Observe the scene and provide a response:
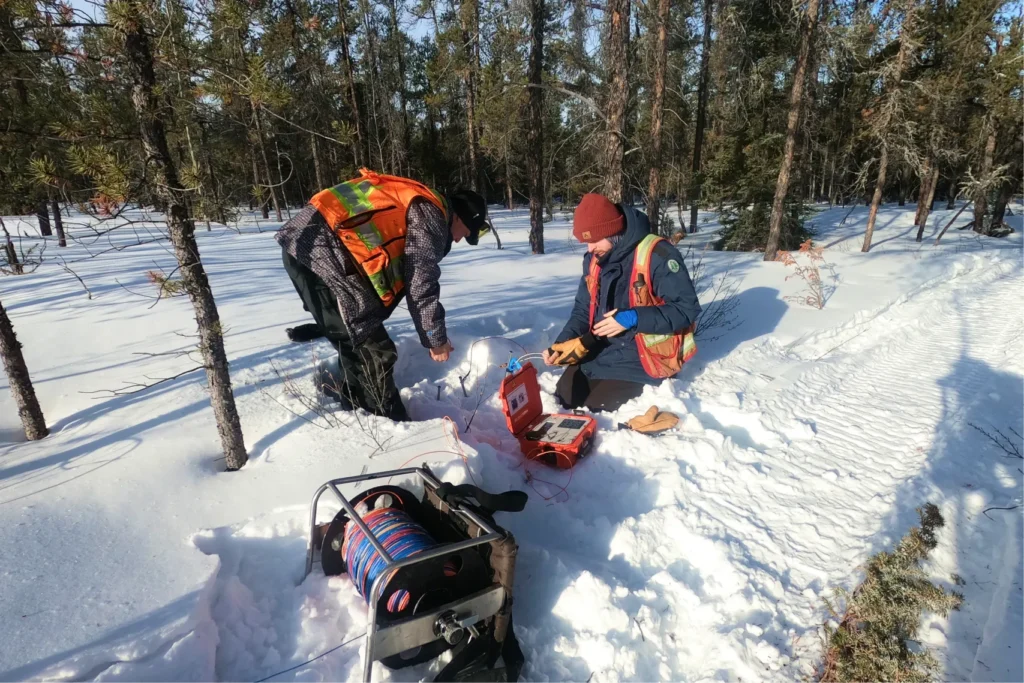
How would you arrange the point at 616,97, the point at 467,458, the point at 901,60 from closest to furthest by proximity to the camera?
the point at 467,458 < the point at 616,97 < the point at 901,60

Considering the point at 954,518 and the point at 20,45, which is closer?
the point at 20,45

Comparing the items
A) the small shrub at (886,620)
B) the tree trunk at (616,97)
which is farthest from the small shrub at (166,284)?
the tree trunk at (616,97)

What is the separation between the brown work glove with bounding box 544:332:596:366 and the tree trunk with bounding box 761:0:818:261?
9188 millimetres

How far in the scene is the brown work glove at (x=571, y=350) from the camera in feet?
14.7

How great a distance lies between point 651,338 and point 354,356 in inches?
96.7

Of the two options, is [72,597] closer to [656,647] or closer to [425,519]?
[425,519]

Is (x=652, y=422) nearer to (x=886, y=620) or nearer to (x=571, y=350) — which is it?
(x=571, y=350)

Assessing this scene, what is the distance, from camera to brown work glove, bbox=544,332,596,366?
449 centimetres

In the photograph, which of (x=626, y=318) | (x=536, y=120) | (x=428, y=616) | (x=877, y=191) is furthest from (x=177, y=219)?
A: (x=877, y=191)

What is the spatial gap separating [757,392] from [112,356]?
568 centimetres

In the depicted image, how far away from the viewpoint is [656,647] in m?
2.43

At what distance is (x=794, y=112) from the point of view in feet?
37.9

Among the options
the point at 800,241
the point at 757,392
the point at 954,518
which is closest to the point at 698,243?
the point at 800,241

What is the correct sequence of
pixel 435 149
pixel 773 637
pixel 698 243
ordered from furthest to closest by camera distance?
pixel 435 149 → pixel 698 243 → pixel 773 637
